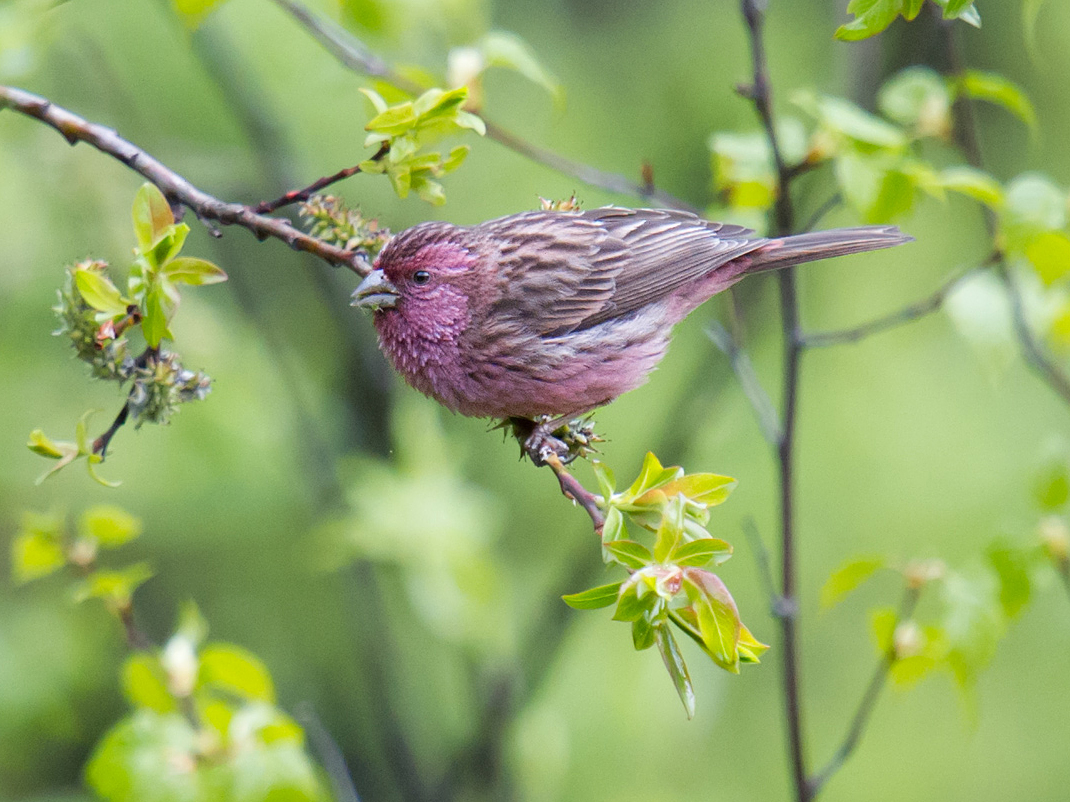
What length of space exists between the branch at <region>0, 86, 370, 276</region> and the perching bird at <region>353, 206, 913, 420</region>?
3.09 ft

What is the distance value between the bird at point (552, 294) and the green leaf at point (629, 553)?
62.7 inches

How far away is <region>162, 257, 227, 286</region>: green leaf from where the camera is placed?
247 cm

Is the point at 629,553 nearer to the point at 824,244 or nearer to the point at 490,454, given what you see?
the point at 824,244

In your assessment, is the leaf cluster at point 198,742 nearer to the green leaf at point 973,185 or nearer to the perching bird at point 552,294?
the perching bird at point 552,294

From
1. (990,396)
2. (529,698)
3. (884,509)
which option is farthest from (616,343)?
(990,396)

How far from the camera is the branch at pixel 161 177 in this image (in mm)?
2758

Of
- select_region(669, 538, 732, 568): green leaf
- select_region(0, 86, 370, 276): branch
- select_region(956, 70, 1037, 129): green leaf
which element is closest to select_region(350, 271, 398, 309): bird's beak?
select_region(0, 86, 370, 276): branch

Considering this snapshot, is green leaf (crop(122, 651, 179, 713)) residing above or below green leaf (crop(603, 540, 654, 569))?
below

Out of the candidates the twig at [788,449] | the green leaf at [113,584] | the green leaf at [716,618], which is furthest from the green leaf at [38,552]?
the twig at [788,449]

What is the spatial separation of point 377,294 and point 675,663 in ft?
7.07

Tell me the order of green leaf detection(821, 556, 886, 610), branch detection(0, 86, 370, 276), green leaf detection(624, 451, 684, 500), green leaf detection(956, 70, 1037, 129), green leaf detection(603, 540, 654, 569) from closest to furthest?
1. green leaf detection(603, 540, 654, 569)
2. green leaf detection(624, 451, 684, 500)
3. branch detection(0, 86, 370, 276)
4. green leaf detection(821, 556, 886, 610)
5. green leaf detection(956, 70, 1037, 129)

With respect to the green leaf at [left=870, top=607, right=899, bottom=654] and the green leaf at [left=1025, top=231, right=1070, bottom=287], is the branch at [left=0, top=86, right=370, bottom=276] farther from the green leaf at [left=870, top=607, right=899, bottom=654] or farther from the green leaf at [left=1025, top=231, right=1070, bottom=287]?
the green leaf at [left=1025, top=231, right=1070, bottom=287]

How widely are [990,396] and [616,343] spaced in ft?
15.5

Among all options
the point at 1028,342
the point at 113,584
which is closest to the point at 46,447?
the point at 113,584
